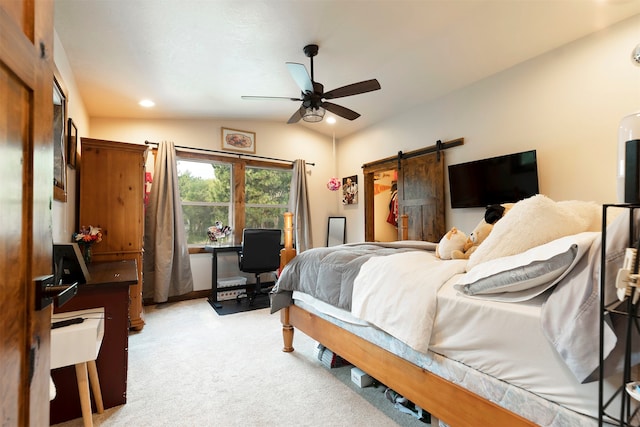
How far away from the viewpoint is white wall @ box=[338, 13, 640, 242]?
254 centimetres

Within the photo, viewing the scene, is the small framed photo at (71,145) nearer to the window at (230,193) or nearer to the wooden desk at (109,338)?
the wooden desk at (109,338)

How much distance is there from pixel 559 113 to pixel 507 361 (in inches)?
111

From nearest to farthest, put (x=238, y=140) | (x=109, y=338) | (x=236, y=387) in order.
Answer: (x=109, y=338)
(x=236, y=387)
(x=238, y=140)

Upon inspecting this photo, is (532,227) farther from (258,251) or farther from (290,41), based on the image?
(258,251)

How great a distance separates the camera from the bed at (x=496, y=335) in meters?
0.91

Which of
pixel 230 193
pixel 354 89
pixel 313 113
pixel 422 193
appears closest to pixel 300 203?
pixel 230 193

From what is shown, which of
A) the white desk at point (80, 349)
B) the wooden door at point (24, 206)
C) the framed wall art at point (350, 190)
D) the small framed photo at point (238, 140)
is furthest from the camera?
the framed wall art at point (350, 190)

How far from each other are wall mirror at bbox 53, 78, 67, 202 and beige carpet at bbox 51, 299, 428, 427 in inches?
56.6

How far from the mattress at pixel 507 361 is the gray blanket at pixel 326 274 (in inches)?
22.5

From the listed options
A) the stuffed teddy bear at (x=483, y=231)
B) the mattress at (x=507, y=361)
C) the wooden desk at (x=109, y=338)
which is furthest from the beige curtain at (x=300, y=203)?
the mattress at (x=507, y=361)

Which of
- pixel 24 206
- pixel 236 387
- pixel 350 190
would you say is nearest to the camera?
pixel 24 206

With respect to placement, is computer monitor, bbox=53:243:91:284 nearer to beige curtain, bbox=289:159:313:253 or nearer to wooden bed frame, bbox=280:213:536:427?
wooden bed frame, bbox=280:213:536:427

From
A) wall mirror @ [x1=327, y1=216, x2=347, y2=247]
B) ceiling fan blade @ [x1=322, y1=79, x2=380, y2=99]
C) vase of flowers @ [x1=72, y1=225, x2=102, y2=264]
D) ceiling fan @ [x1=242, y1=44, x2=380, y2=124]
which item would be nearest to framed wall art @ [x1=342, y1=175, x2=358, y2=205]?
wall mirror @ [x1=327, y1=216, x2=347, y2=247]

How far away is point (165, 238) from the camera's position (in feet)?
13.2
